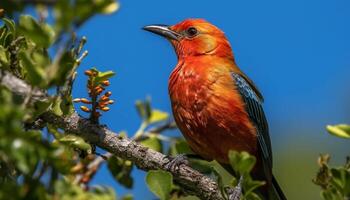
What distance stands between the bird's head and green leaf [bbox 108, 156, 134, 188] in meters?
2.71

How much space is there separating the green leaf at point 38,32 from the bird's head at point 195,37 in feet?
13.9

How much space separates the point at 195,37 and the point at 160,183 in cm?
371

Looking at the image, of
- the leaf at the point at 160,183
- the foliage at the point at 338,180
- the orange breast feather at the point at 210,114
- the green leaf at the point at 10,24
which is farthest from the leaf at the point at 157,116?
the orange breast feather at the point at 210,114

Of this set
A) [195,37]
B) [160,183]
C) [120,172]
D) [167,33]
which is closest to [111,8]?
[160,183]

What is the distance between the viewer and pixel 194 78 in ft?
18.9

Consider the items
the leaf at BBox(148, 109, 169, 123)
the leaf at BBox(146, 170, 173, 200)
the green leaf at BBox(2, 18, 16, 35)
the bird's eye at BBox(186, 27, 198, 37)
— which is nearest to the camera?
the leaf at BBox(146, 170, 173, 200)

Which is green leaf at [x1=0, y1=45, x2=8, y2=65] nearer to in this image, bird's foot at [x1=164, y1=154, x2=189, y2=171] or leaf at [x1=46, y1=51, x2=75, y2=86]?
leaf at [x1=46, y1=51, x2=75, y2=86]

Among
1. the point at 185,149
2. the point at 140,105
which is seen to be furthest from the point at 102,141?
the point at 185,149

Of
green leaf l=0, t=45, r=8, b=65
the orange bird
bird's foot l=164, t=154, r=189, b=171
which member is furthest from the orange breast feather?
green leaf l=0, t=45, r=8, b=65

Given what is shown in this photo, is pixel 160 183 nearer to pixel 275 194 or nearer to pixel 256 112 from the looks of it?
pixel 275 194

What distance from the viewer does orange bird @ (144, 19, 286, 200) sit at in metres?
5.55

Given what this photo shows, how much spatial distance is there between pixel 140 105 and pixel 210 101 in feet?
5.26

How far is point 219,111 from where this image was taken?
559 cm

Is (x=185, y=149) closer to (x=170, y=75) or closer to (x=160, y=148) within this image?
(x=160, y=148)
